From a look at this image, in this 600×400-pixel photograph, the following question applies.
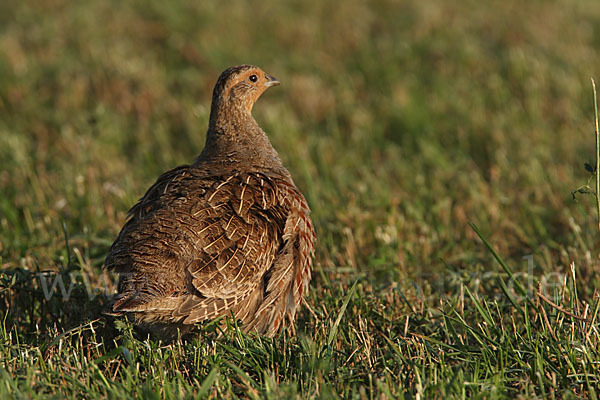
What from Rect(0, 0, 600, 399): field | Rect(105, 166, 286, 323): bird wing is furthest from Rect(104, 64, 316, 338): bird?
Rect(0, 0, 600, 399): field

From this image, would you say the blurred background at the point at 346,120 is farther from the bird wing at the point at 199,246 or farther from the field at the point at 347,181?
the bird wing at the point at 199,246

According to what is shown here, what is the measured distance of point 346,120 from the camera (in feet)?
25.9

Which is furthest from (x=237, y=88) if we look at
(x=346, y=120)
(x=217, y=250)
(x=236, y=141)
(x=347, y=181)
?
(x=346, y=120)

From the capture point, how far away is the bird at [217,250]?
341cm

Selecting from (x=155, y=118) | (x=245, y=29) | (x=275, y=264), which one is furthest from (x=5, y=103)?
(x=275, y=264)

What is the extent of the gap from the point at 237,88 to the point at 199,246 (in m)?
1.51

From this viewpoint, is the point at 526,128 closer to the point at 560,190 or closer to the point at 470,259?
the point at 560,190

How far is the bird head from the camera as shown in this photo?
4.62 m

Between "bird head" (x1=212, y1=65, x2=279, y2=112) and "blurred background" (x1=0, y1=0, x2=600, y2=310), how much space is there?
1.22 metres

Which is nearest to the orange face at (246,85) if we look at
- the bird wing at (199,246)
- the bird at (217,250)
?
the bird at (217,250)

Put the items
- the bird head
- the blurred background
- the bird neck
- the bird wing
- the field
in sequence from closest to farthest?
1. the field
2. the bird wing
3. the bird neck
4. the bird head
5. the blurred background

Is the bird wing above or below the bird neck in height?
below

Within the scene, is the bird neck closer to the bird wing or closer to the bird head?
the bird head

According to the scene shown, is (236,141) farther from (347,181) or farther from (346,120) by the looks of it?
(346,120)
